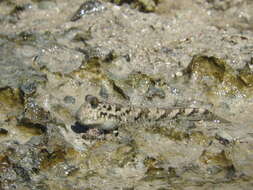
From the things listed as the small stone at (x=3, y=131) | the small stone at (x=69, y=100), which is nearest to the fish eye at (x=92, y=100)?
the small stone at (x=69, y=100)

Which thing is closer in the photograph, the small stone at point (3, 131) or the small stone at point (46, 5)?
the small stone at point (3, 131)

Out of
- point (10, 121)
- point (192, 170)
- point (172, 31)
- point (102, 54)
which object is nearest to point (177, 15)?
point (172, 31)

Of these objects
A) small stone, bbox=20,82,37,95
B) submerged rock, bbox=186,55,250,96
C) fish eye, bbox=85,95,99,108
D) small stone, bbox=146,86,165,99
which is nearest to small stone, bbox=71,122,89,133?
fish eye, bbox=85,95,99,108

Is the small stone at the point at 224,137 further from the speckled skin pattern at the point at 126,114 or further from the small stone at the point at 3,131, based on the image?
the small stone at the point at 3,131

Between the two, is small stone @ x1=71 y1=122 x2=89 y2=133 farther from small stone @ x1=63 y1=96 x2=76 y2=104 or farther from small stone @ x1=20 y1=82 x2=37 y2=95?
small stone @ x1=20 y1=82 x2=37 y2=95

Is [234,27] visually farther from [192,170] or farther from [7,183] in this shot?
[7,183]

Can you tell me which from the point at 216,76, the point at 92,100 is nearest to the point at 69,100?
the point at 92,100

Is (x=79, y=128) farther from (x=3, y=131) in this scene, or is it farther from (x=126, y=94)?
(x=3, y=131)
